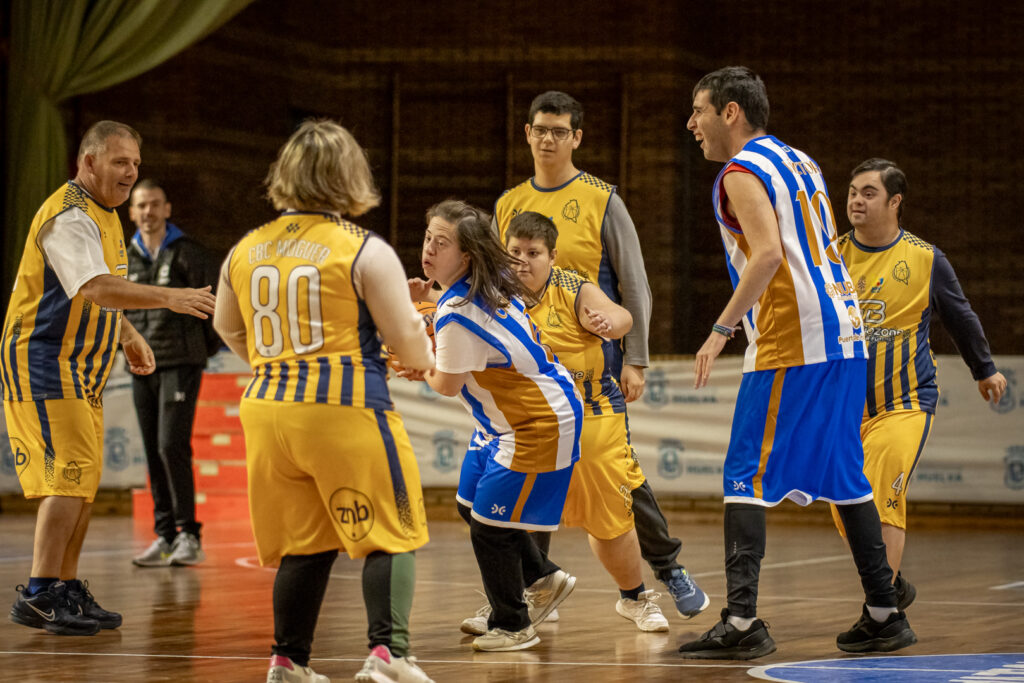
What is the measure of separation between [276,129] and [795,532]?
7.78 metres

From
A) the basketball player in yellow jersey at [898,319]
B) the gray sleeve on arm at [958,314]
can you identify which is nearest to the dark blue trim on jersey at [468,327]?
the basketball player in yellow jersey at [898,319]

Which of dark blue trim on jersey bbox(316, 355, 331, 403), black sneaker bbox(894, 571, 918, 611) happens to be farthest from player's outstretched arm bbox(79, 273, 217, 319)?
black sneaker bbox(894, 571, 918, 611)

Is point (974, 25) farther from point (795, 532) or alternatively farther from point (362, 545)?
point (362, 545)

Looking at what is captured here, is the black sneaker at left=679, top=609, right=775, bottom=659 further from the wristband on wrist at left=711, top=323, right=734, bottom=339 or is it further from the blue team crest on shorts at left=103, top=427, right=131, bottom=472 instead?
the blue team crest on shorts at left=103, top=427, right=131, bottom=472

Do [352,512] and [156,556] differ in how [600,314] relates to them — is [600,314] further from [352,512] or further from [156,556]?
[156,556]

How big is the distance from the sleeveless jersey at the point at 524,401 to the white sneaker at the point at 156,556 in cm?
364

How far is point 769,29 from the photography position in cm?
1669

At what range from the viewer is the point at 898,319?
5.71 m

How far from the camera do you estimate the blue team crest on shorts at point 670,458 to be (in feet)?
36.1

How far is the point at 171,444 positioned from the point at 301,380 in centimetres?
461

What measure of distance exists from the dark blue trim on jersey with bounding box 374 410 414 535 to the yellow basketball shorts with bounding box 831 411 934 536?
2346mm

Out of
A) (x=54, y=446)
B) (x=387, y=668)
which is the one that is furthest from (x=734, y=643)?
(x=54, y=446)

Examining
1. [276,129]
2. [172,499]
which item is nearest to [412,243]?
[276,129]

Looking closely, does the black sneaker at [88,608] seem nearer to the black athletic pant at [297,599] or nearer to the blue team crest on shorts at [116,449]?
the black athletic pant at [297,599]
